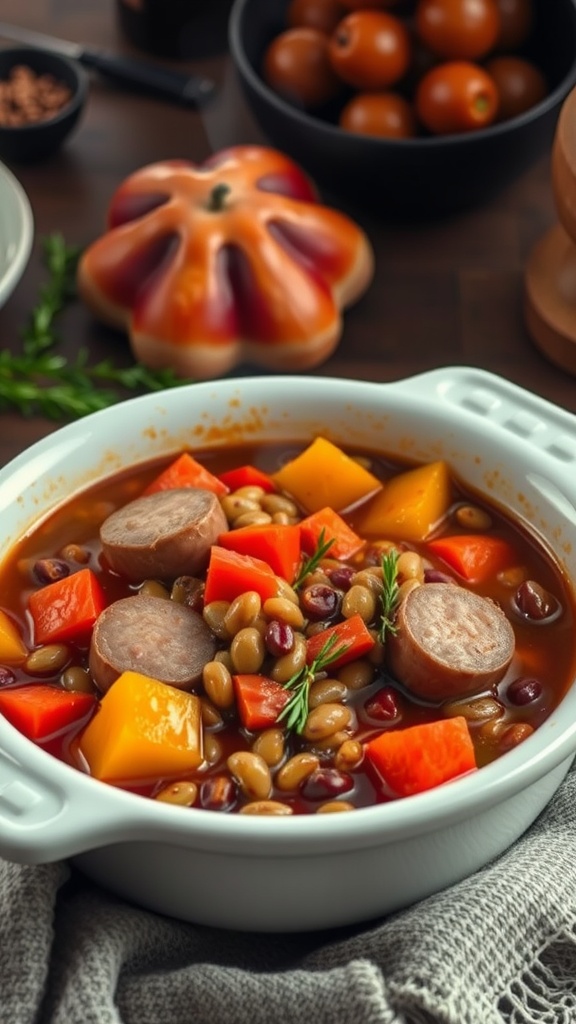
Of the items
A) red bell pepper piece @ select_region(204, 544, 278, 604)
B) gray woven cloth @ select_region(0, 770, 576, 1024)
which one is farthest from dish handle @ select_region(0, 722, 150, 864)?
red bell pepper piece @ select_region(204, 544, 278, 604)

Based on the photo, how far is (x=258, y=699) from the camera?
2.28m

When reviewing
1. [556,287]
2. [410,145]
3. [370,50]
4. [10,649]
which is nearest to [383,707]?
[10,649]

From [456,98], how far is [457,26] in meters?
0.22

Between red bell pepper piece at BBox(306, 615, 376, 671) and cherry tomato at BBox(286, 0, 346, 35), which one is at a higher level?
cherry tomato at BBox(286, 0, 346, 35)

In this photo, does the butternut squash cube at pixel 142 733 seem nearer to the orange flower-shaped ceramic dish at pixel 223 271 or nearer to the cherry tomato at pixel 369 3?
the orange flower-shaped ceramic dish at pixel 223 271

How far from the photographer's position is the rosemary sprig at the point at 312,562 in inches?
98.5

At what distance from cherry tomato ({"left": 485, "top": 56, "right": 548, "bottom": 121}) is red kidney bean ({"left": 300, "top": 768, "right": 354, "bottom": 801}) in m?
2.38

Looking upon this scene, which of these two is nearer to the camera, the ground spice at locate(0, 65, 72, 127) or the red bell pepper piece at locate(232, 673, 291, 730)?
the red bell pepper piece at locate(232, 673, 291, 730)

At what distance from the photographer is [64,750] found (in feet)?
7.42

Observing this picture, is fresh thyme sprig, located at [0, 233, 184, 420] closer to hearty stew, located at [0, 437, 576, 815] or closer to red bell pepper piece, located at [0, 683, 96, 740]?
hearty stew, located at [0, 437, 576, 815]

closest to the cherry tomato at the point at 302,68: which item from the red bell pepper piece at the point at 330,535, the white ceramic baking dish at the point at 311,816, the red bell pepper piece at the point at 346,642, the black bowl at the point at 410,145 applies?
the black bowl at the point at 410,145

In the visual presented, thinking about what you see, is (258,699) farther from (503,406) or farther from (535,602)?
(503,406)

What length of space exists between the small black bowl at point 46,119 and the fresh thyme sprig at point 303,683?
7.79 feet

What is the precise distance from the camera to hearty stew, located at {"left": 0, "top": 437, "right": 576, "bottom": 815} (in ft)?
7.22
